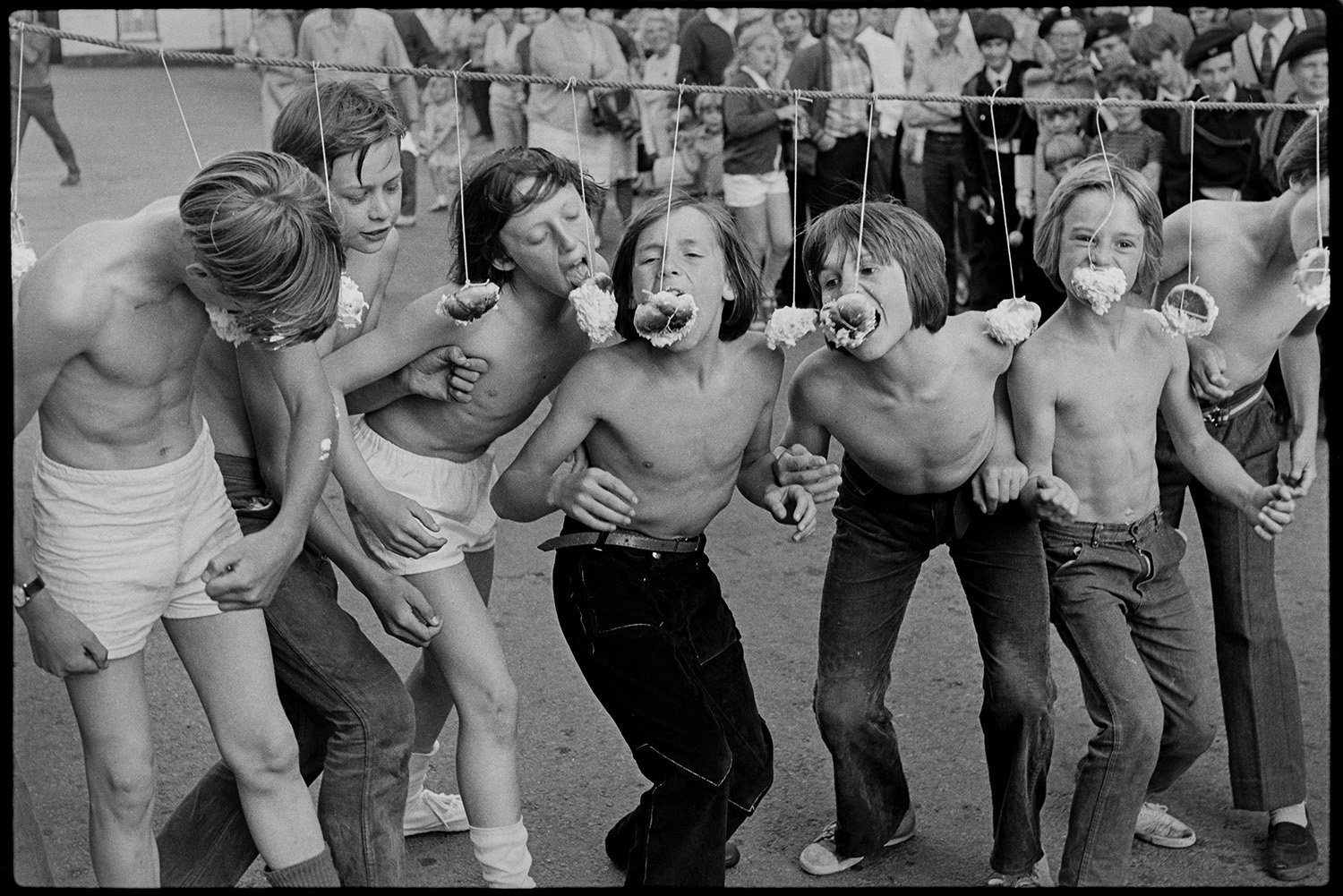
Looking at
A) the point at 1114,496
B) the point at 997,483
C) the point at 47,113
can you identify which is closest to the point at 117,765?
the point at 997,483

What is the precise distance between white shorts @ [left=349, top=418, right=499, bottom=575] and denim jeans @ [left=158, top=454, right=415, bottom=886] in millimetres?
240

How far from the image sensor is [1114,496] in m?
3.51

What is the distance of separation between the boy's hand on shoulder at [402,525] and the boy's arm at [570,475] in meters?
0.23

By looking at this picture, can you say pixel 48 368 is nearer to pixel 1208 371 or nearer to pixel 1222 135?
pixel 1208 371

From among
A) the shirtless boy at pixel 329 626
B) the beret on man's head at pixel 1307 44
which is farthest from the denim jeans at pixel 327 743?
the beret on man's head at pixel 1307 44

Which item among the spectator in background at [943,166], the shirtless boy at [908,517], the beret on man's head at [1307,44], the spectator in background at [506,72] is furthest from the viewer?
the spectator in background at [506,72]

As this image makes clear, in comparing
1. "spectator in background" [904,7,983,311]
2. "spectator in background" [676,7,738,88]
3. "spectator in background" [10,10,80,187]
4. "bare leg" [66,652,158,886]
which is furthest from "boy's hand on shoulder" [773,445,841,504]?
"spectator in background" [10,10,80,187]

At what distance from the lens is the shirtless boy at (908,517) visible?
338 centimetres

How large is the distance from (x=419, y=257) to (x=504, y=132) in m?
1.12

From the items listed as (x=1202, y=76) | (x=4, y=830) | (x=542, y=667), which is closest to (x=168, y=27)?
(x=1202, y=76)

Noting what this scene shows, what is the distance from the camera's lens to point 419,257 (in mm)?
10602

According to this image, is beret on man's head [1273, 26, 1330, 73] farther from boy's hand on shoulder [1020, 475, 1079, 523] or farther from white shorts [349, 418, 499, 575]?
white shorts [349, 418, 499, 575]

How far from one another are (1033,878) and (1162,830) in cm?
48

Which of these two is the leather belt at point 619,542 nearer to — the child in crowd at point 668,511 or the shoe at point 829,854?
the child in crowd at point 668,511
